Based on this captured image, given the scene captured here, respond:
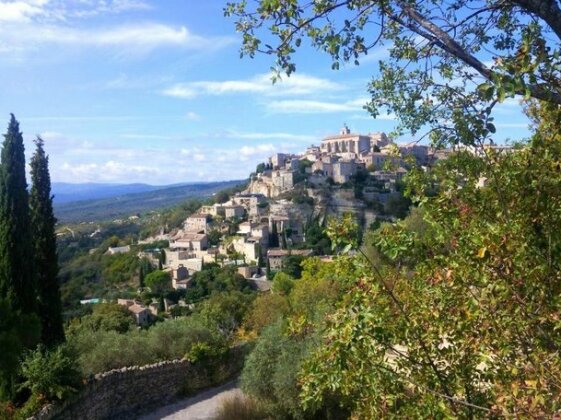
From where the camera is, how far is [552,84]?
2.59 metres

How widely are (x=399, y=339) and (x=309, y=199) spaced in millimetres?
84426

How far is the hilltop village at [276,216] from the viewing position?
70500 mm

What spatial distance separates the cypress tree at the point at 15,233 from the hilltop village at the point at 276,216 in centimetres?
4608

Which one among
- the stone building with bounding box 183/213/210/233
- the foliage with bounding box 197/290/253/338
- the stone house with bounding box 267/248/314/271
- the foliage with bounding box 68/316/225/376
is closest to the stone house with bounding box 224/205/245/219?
the stone building with bounding box 183/213/210/233

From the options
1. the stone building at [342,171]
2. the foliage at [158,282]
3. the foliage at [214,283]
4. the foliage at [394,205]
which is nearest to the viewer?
the foliage at [214,283]

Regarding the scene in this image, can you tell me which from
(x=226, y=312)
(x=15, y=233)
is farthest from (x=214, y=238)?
(x=15, y=233)

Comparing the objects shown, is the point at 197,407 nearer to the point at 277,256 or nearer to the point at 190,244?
the point at 277,256

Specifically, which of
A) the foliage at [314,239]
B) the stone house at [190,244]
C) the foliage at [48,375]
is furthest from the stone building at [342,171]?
the foliage at [48,375]

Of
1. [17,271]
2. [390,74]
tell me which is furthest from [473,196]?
[17,271]

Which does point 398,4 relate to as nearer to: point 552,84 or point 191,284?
point 552,84

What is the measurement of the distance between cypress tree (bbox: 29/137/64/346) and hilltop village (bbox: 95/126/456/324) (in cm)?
4468

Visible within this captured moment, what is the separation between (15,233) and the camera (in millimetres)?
10188

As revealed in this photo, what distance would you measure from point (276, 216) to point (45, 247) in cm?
7309

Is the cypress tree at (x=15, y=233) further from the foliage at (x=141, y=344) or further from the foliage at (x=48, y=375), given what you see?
the foliage at (x=48, y=375)
